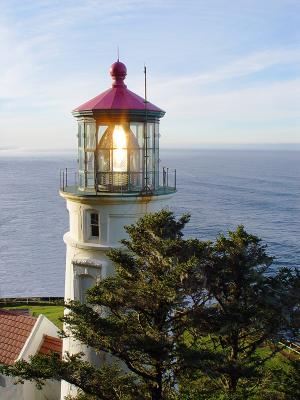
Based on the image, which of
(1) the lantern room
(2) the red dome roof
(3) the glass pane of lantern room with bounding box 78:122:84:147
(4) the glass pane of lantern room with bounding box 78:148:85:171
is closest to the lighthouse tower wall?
(1) the lantern room

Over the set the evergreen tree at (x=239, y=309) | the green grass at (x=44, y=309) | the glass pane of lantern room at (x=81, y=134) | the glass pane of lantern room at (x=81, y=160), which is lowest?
the green grass at (x=44, y=309)

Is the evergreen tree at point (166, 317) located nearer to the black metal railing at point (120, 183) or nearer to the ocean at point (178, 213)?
the black metal railing at point (120, 183)

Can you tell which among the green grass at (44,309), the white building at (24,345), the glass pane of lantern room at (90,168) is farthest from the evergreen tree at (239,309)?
the green grass at (44,309)

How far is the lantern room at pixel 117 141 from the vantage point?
9.72m

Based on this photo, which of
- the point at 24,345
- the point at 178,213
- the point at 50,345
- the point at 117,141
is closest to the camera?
the point at 117,141

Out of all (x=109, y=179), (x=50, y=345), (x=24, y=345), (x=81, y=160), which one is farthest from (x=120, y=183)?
(x=50, y=345)

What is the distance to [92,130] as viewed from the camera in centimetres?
1003

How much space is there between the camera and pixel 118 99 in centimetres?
979

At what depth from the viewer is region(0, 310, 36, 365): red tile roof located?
40.3 feet

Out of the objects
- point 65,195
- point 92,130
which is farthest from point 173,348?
point 92,130

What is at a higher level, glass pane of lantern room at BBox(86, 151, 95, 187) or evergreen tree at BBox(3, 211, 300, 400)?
glass pane of lantern room at BBox(86, 151, 95, 187)

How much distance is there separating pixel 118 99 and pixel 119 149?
103cm

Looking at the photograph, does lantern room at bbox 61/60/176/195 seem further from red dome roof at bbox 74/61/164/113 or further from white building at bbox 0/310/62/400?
white building at bbox 0/310/62/400

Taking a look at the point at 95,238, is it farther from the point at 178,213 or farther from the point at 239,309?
the point at 178,213
